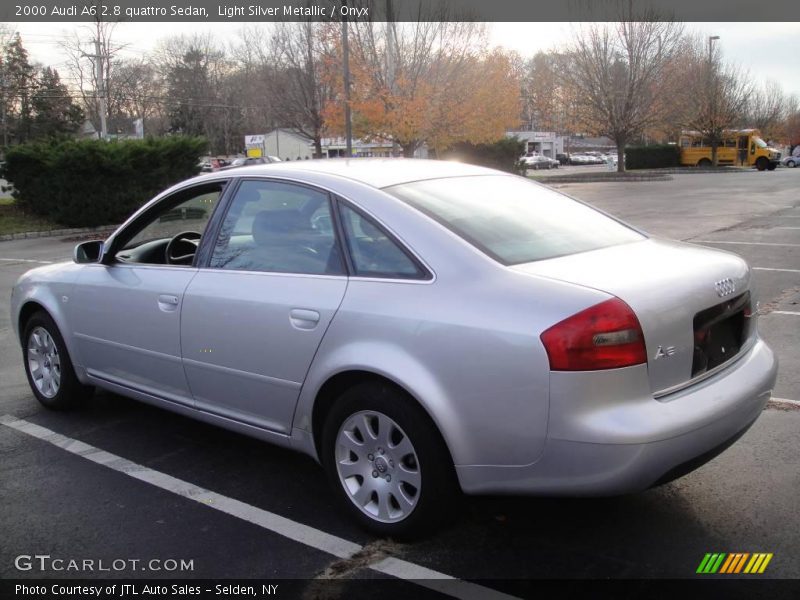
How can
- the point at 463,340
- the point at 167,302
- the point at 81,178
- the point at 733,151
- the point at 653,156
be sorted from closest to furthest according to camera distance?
the point at 463,340, the point at 167,302, the point at 81,178, the point at 733,151, the point at 653,156

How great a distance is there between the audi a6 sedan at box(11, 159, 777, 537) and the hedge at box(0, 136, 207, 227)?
18.4m

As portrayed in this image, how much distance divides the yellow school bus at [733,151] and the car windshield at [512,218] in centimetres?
5121

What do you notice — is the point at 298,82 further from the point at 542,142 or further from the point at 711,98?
the point at 542,142

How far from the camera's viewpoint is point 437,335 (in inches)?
117

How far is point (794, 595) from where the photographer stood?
2.80 meters

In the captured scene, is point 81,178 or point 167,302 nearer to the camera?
point 167,302

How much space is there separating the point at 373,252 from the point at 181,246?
82.1 inches

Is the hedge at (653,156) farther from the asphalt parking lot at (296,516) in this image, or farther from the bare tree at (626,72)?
the asphalt parking lot at (296,516)

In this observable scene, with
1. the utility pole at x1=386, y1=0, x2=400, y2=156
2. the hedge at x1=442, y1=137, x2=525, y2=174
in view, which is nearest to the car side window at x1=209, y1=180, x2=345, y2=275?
the utility pole at x1=386, y1=0, x2=400, y2=156

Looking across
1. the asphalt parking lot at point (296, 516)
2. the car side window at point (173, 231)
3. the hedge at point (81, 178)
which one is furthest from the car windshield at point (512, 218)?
the hedge at point (81, 178)

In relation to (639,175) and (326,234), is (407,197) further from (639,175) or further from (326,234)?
(639,175)

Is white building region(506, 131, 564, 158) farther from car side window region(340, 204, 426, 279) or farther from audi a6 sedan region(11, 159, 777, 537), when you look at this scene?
car side window region(340, 204, 426, 279)

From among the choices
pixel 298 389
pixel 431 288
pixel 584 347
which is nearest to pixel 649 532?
pixel 584 347

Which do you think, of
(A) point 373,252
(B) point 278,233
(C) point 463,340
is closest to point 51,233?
(B) point 278,233
